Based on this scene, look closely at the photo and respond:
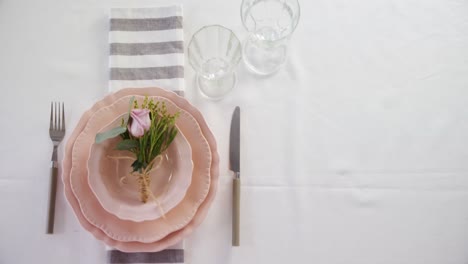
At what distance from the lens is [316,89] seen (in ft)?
2.13

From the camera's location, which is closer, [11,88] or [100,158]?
[100,158]

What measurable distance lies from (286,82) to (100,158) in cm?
38

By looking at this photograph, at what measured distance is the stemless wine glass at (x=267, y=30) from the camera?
65 centimetres

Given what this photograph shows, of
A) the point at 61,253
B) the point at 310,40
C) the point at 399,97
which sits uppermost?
the point at 310,40

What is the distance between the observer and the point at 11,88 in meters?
0.65

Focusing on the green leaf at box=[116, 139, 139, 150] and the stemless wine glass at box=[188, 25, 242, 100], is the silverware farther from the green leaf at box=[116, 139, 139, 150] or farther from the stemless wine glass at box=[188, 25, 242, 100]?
the green leaf at box=[116, 139, 139, 150]

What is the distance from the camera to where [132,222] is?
1.76 feet

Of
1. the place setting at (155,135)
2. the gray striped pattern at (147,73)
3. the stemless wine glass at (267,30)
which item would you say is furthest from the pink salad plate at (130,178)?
the stemless wine glass at (267,30)

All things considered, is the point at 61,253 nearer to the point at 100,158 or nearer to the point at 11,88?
the point at 100,158

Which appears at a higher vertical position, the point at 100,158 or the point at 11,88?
the point at 11,88

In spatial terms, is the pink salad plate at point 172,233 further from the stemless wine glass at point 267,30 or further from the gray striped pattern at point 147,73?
the stemless wine glass at point 267,30

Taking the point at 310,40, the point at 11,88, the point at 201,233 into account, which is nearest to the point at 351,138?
the point at 310,40

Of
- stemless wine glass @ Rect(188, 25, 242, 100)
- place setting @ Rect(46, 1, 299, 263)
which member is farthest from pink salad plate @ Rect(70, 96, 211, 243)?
stemless wine glass @ Rect(188, 25, 242, 100)

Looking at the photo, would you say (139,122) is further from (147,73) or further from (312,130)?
(312,130)
